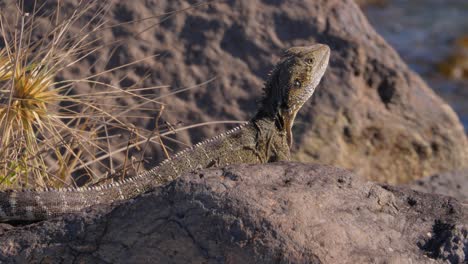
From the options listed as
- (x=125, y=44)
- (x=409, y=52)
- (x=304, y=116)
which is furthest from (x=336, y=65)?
(x=409, y=52)

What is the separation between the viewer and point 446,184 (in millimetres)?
8469

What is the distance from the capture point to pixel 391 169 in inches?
334

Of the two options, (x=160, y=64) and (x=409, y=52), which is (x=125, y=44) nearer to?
(x=160, y=64)

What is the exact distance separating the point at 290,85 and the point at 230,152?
750 mm

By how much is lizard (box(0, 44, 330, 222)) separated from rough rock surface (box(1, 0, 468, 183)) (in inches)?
68.6

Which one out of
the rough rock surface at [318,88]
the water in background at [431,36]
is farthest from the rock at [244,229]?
the water in background at [431,36]

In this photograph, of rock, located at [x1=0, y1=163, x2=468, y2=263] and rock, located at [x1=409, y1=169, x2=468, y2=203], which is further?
rock, located at [x1=409, y1=169, x2=468, y2=203]

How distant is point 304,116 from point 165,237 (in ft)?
13.4

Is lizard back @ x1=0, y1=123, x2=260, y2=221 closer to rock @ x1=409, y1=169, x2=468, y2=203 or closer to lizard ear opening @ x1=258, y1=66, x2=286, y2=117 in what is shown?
lizard ear opening @ x1=258, y1=66, x2=286, y2=117

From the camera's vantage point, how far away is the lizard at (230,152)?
4.62 meters

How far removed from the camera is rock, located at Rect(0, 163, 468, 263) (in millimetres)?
4039

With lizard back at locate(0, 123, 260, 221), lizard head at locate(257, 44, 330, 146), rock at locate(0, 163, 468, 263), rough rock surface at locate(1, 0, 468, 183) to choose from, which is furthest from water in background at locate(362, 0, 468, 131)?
rock at locate(0, 163, 468, 263)

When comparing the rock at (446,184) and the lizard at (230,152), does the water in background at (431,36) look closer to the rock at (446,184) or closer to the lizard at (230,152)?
the rock at (446,184)

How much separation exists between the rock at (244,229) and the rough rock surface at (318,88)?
11.0 ft
